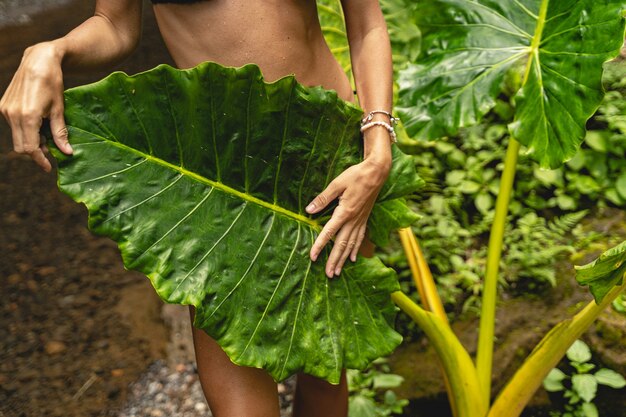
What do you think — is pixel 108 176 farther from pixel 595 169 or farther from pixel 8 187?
pixel 8 187

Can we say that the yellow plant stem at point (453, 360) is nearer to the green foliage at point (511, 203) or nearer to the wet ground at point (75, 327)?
the wet ground at point (75, 327)

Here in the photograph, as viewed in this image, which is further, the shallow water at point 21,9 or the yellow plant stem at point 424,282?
the shallow water at point 21,9

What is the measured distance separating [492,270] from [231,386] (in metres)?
0.77

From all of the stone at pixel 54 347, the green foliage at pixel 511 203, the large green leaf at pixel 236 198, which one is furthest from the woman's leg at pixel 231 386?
the stone at pixel 54 347

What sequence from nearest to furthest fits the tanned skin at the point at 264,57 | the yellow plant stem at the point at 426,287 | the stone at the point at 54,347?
the tanned skin at the point at 264,57 → the yellow plant stem at the point at 426,287 → the stone at the point at 54,347

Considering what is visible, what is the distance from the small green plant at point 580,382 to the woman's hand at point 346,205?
0.94m

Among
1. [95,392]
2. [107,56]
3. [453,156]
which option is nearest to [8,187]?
[95,392]

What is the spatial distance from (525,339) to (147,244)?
134 centimetres

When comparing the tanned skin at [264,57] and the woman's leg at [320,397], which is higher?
the tanned skin at [264,57]

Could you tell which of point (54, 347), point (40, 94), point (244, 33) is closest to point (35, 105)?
point (40, 94)

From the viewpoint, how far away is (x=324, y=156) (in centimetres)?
120

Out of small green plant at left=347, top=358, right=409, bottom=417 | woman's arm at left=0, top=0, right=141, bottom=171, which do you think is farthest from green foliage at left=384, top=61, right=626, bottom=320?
woman's arm at left=0, top=0, right=141, bottom=171

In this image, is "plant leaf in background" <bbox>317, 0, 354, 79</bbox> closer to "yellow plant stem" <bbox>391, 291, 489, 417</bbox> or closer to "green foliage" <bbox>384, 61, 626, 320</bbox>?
"green foliage" <bbox>384, 61, 626, 320</bbox>

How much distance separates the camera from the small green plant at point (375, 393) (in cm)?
184
